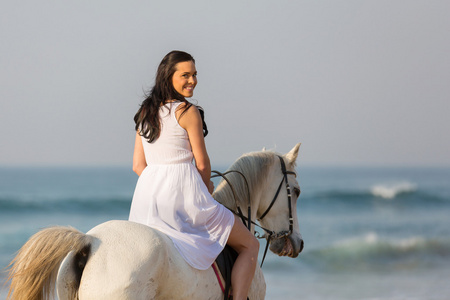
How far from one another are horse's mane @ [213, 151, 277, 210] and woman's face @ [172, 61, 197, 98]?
0.71 metres

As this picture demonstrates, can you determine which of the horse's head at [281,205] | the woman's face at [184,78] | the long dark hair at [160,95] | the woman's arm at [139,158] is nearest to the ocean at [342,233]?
the woman's arm at [139,158]

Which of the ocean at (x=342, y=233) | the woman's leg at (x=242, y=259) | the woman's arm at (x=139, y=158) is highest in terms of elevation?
the woman's arm at (x=139, y=158)

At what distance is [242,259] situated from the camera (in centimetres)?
355

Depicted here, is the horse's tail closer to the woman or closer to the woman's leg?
the woman

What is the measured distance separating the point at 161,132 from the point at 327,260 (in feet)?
42.2

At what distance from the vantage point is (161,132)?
11.2 feet

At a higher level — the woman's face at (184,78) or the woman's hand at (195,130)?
the woman's face at (184,78)

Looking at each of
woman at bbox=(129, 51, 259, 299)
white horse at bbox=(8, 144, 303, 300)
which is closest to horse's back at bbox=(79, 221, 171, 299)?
white horse at bbox=(8, 144, 303, 300)

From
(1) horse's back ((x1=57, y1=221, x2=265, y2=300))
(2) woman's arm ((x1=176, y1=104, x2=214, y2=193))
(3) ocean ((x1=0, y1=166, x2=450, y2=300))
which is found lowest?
(3) ocean ((x1=0, y1=166, x2=450, y2=300))

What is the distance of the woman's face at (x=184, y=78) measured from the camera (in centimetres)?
357

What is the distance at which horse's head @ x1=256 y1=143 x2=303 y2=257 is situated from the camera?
13.8 feet

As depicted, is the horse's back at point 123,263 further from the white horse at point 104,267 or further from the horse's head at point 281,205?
the horse's head at point 281,205

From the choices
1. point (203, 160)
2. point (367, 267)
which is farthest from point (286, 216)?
point (367, 267)

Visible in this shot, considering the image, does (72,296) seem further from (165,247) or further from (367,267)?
(367,267)
